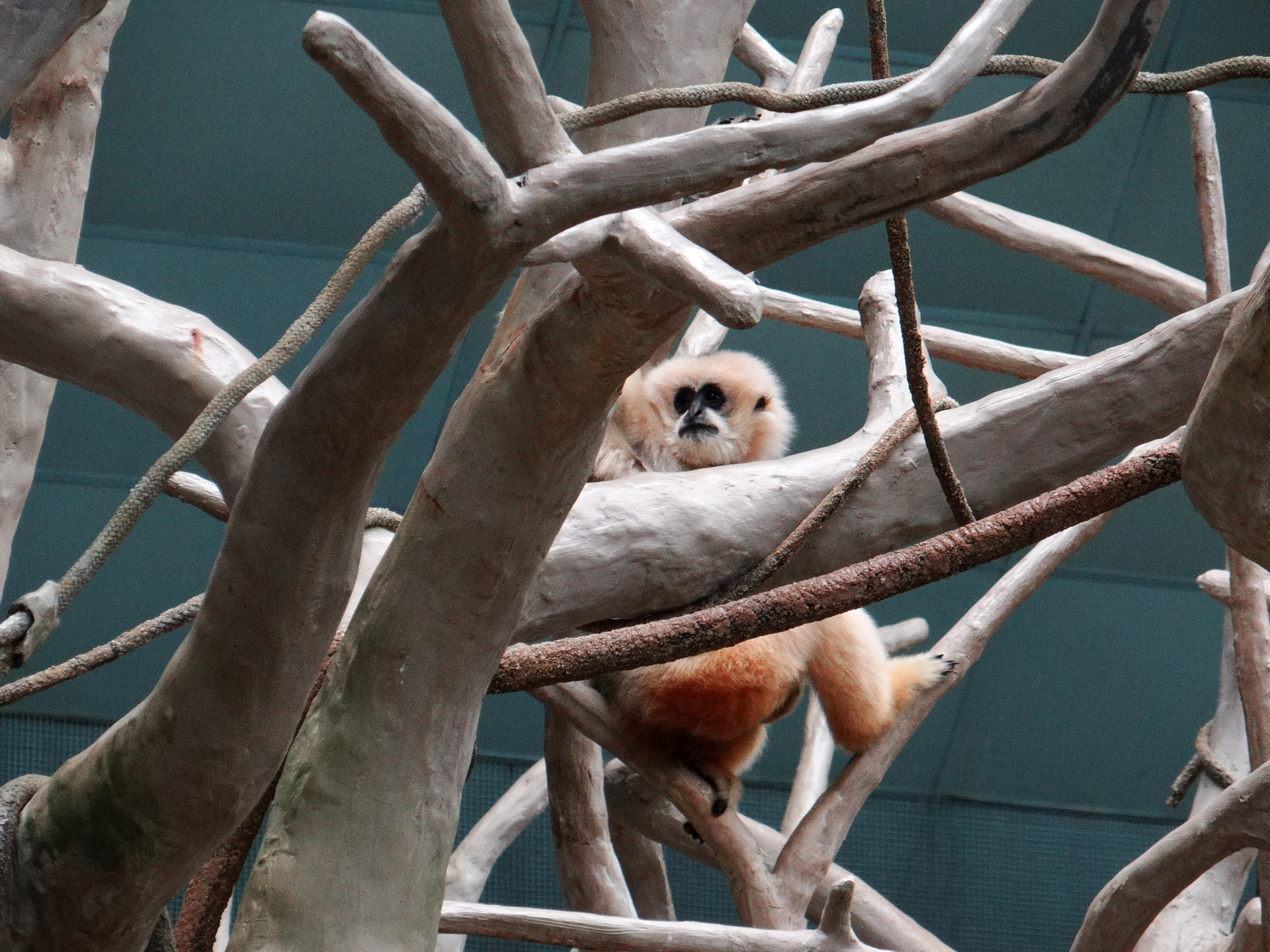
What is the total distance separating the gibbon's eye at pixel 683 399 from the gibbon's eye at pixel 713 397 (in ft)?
0.12

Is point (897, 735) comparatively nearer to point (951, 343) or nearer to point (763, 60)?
point (951, 343)

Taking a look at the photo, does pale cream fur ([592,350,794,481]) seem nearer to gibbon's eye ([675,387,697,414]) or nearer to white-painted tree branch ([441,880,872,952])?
gibbon's eye ([675,387,697,414])

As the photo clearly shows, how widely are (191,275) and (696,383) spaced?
121 inches

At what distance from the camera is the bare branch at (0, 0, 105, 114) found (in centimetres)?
195

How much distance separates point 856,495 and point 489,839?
2417 millimetres

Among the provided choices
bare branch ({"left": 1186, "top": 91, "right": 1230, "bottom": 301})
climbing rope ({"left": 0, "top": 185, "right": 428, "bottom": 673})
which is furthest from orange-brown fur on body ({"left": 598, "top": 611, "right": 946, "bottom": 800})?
climbing rope ({"left": 0, "top": 185, "right": 428, "bottom": 673})

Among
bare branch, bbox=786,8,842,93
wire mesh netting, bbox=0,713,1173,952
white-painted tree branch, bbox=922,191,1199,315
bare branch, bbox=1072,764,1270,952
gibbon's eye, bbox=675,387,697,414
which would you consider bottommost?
wire mesh netting, bbox=0,713,1173,952

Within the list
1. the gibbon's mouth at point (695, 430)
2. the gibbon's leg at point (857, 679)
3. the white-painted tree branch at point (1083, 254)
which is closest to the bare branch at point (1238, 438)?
the gibbon's leg at point (857, 679)

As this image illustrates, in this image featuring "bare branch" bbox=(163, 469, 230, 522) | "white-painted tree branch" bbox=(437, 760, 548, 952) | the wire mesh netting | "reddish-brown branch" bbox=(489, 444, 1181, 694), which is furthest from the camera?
the wire mesh netting

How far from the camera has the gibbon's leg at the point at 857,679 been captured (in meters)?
3.27

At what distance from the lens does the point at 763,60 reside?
374cm

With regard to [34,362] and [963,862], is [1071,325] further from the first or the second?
[34,362]

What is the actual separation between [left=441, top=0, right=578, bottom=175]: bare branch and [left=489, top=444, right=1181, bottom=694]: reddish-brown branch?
2.33ft

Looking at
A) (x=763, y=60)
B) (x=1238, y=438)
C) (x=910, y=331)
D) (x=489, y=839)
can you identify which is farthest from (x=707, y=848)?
(x=1238, y=438)
